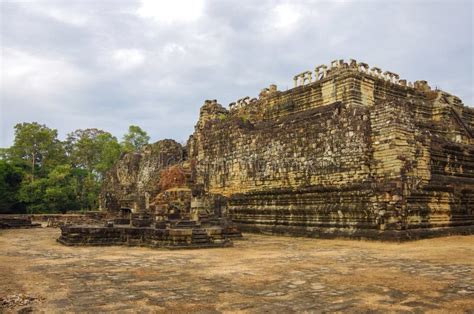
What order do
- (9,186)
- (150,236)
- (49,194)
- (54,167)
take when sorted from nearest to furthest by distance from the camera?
(150,236)
(49,194)
(9,186)
(54,167)

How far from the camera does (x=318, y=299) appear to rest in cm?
540

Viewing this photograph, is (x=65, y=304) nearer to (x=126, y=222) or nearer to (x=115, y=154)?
(x=126, y=222)

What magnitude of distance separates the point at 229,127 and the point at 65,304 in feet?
53.6

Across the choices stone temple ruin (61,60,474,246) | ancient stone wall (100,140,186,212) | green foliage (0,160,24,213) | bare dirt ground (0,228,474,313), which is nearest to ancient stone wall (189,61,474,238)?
stone temple ruin (61,60,474,246)

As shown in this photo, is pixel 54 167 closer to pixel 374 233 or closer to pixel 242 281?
pixel 374 233

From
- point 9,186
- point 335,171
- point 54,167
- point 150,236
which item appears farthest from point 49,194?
point 335,171

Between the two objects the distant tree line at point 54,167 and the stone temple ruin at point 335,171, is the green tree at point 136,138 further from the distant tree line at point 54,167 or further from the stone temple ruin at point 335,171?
the stone temple ruin at point 335,171

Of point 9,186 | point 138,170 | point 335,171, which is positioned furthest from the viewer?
point 9,186

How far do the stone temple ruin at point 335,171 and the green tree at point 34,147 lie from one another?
32.0m

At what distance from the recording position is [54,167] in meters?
48.2

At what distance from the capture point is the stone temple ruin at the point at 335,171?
13.3m

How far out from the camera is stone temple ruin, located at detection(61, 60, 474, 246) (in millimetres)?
13336

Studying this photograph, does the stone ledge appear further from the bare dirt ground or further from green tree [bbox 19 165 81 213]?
green tree [bbox 19 165 81 213]

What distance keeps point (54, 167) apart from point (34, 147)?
358cm
